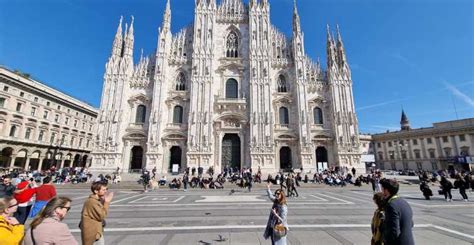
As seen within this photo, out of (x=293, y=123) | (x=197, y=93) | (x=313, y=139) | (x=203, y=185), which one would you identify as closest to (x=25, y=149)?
(x=197, y=93)

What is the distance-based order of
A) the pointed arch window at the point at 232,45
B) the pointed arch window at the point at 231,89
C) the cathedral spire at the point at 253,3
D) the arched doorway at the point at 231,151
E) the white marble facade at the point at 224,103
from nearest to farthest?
the white marble facade at the point at 224,103
the arched doorway at the point at 231,151
the pointed arch window at the point at 231,89
the cathedral spire at the point at 253,3
the pointed arch window at the point at 232,45

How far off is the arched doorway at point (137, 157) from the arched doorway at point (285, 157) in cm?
1712

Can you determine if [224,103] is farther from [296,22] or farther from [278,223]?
[278,223]

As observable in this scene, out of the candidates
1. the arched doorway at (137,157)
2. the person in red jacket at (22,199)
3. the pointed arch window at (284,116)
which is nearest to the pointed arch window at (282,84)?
the pointed arch window at (284,116)

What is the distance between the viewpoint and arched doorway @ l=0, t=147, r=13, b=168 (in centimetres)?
2722

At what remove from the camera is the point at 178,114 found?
89.6ft

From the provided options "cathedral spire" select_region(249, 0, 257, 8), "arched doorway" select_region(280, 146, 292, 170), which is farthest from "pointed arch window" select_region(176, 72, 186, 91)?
"arched doorway" select_region(280, 146, 292, 170)

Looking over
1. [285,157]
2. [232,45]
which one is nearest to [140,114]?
[232,45]

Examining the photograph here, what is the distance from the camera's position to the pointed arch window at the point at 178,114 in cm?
2719

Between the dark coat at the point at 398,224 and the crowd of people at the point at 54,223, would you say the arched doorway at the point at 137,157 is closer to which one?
the crowd of people at the point at 54,223

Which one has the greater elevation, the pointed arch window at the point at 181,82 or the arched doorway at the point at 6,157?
the pointed arch window at the point at 181,82

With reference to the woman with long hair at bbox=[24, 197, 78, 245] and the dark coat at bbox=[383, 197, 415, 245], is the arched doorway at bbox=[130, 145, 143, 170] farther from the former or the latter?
the dark coat at bbox=[383, 197, 415, 245]

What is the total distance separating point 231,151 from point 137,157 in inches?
448

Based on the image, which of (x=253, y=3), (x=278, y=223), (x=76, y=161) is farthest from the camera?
(x=76, y=161)
